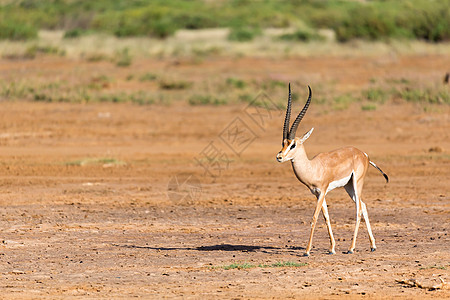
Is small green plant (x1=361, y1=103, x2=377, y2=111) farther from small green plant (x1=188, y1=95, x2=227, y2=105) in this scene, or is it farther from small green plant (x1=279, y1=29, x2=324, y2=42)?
small green plant (x1=279, y1=29, x2=324, y2=42)

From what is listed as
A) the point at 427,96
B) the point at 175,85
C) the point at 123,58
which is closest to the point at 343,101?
the point at 427,96

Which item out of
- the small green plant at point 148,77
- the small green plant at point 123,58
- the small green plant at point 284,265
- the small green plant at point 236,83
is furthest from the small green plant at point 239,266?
the small green plant at point 123,58

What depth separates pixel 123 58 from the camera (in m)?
33.1

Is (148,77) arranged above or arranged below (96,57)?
below

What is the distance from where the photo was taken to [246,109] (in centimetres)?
2328

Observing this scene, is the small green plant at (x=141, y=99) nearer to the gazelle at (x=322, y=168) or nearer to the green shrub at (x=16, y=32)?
the green shrub at (x=16, y=32)

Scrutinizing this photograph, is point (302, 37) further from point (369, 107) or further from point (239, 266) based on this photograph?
point (239, 266)

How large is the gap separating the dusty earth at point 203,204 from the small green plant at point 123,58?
5490 millimetres

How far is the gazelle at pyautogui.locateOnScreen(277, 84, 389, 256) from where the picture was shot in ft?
28.3

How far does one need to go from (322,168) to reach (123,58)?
25.1 meters

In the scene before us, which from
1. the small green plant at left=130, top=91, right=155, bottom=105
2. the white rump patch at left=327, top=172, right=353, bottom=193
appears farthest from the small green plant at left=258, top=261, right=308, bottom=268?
the small green plant at left=130, top=91, right=155, bottom=105

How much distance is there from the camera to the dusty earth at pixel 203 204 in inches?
311

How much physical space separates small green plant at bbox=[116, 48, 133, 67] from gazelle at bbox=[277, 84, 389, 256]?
910 inches

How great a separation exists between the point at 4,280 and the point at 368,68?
24031mm
